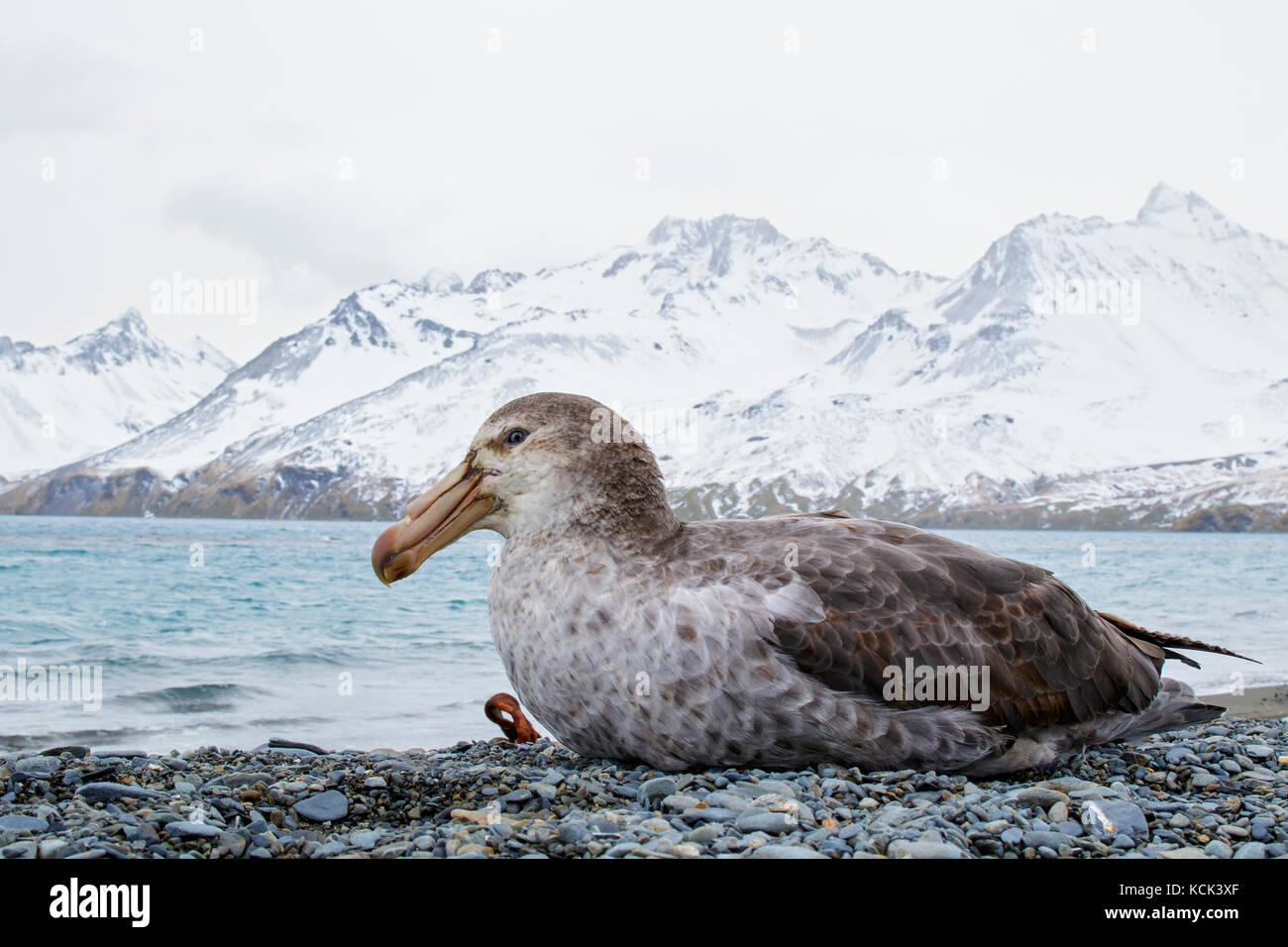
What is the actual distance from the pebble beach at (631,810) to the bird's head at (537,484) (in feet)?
4.28

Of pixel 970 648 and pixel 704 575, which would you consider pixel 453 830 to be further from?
pixel 970 648

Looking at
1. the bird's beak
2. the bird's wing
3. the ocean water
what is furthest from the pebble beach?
the ocean water

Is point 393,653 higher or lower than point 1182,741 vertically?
lower

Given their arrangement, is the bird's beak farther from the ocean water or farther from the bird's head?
the ocean water

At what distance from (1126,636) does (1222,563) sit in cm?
7097

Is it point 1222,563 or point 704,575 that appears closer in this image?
point 704,575

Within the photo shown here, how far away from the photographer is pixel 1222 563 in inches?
2741

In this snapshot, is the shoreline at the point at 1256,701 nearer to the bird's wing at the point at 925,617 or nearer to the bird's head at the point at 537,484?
the bird's wing at the point at 925,617

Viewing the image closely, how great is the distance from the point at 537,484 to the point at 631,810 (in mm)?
1845

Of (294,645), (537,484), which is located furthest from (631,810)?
(294,645)

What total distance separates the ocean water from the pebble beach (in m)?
7.58

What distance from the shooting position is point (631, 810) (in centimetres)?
520
